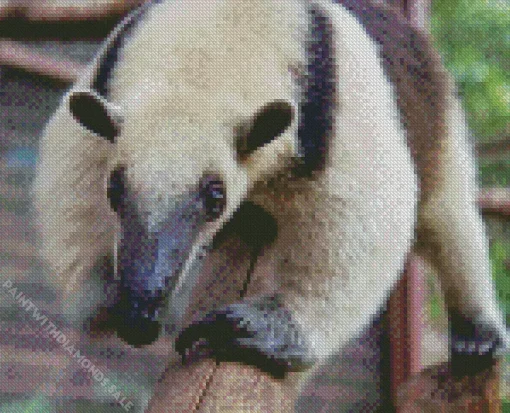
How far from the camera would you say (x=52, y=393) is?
178cm

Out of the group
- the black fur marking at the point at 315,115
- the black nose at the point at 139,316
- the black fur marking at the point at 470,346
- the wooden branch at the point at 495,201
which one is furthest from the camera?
the wooden branch at the point at 495,201

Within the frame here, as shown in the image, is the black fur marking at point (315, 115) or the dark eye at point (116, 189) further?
the black fur marking at point (315, 115)

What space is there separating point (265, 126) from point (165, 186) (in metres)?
0.16

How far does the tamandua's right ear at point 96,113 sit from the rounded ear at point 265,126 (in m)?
0.14

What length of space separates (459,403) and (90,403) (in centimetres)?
84

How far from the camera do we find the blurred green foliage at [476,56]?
2.15 metres

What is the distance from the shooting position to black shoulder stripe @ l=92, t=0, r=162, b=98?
114 cm

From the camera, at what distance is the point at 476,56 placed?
233cm

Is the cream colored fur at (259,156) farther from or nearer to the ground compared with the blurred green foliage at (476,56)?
farther from the ground

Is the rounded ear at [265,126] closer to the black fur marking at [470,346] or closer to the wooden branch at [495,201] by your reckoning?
the black fur marking at [470,346]

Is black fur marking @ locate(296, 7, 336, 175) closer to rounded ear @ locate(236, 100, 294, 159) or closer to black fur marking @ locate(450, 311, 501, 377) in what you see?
rounded ear @ locate(236, 100, 294, 159)

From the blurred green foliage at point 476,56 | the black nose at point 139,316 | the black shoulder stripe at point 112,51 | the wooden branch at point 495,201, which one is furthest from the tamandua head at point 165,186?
the blurred green foliage at point 476,56

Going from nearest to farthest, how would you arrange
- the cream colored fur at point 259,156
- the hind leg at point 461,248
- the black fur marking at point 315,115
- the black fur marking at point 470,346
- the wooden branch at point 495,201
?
the cream colored fur at point 259,156 → the black fur marking at point 315,115 → the black fur marking at point 470,346 → the hind leg at point 461,248 → the wooden branch at point 495,201

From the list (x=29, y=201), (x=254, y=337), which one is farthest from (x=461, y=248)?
(x=29, y=201)
